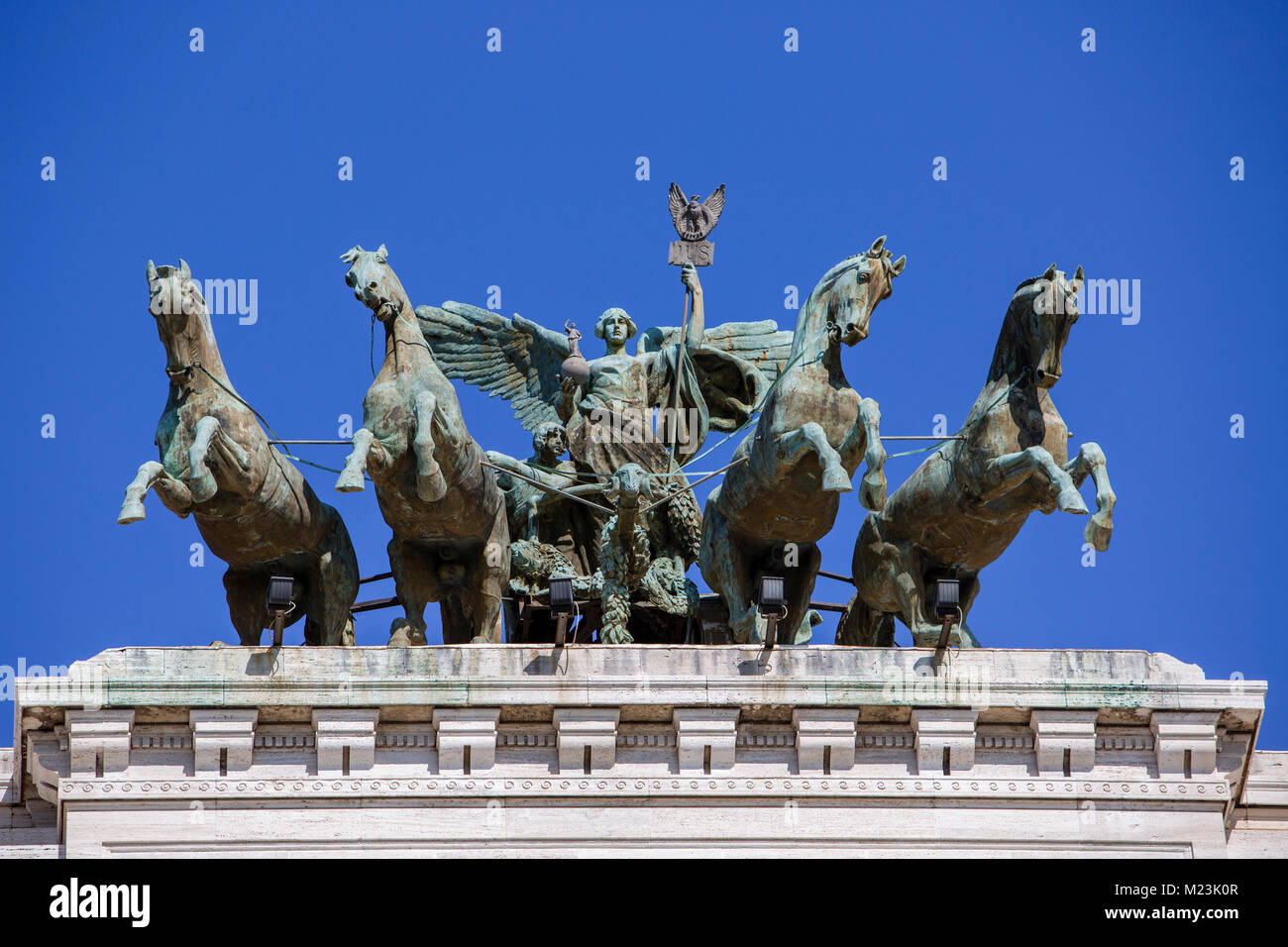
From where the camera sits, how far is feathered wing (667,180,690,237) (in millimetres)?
33750

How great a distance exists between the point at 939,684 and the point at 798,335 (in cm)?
438

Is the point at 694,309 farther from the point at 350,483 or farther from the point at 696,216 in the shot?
the point at 350,483

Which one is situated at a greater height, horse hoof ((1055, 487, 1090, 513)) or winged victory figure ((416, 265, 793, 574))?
winged victory figure ((416, 265, 793, 574))

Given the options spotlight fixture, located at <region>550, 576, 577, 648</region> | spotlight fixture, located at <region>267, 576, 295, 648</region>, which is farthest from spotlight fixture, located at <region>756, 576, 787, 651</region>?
spotlight fixture, located at <region>267, 576, 295, 648</region>

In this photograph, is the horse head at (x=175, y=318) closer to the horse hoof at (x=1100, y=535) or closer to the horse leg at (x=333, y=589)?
the horse leg at (x=333, y=589)

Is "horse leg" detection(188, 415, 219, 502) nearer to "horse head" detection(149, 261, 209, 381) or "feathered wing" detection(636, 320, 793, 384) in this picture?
"horse head" detection(149, 261, 209, 381)

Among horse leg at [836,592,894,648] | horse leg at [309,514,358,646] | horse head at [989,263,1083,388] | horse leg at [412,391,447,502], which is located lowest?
horse leg at [836,592,894,648]

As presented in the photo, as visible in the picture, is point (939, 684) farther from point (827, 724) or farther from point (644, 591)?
point (644, 591)

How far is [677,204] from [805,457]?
491 centimetres

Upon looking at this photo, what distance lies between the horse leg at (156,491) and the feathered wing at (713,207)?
7268 mm

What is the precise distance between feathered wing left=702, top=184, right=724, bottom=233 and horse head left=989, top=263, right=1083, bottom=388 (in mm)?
4665

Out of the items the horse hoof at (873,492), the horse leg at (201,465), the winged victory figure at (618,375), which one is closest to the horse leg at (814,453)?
the horse hoof at (873,492)

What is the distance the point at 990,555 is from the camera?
30484 millimetres
